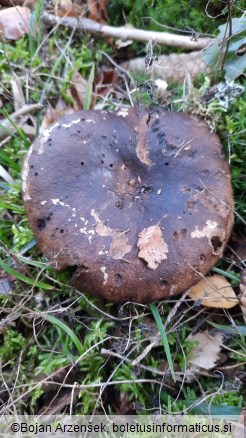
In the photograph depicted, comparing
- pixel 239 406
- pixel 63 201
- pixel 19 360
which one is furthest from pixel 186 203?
pixel 19 360

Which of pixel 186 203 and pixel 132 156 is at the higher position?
→ pixel 132 156

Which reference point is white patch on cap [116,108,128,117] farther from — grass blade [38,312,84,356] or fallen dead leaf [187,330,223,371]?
fallen dead leaf [187,330,223,371]

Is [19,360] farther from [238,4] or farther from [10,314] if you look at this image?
[238,4]

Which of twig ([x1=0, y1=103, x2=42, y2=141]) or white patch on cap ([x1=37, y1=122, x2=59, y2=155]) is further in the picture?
twig ([x1=0, y1=103, x2=42, y2=141])

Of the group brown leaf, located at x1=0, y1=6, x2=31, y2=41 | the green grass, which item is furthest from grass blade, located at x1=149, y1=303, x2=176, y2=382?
brown leaf, located at x1=0, y1=6, x2=31, y2=41

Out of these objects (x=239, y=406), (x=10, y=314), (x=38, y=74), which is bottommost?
(x=239, y=406)
